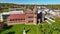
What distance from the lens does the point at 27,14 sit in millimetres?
12445

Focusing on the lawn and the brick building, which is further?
the brick building

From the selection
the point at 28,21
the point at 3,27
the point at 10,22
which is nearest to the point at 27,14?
the point at 28,21

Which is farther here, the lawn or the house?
the house

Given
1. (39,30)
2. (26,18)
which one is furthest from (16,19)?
(39,30)

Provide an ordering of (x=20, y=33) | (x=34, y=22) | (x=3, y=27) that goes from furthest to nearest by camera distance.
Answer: (x=34, y=22) → (x=3, y=27) → (x=20, y=33)

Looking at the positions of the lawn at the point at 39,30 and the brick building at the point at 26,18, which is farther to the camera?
the brick building at the point at 26,18

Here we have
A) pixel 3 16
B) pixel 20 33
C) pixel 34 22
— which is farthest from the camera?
pixel 3 16

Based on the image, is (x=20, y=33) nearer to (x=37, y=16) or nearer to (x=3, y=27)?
(x=3, y=27)

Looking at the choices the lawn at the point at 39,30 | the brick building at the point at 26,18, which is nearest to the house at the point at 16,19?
the brick building at the point at 26,18

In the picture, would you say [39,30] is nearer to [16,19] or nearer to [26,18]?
[26,18]

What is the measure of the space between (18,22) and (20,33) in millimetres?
3633

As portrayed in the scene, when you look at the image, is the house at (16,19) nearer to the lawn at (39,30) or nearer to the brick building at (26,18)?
the brick building at (26,18)

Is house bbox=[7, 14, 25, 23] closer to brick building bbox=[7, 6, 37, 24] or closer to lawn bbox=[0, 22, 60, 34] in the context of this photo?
brick building bbox=[7, 6, 37, 24]

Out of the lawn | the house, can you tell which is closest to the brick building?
the house
